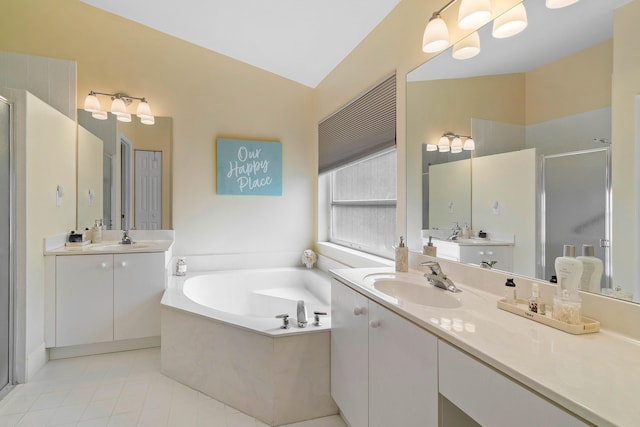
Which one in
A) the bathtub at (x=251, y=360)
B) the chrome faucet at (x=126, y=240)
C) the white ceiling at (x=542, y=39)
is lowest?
the bathtub at (x=251, y=360)

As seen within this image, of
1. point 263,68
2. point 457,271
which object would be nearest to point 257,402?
point 457,271

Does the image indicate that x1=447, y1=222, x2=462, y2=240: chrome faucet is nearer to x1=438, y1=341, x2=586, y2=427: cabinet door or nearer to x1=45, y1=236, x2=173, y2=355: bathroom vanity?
x1=438, y1=341, x2=586, y2=427: cabinet door

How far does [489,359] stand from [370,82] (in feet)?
7.05

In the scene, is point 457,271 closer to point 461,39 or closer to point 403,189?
point 403,189

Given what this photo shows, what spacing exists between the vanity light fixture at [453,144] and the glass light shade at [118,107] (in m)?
2.68

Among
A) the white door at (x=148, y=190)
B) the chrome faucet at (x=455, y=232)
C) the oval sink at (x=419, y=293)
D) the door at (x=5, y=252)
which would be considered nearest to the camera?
the oval sink at (x=419, y=293)

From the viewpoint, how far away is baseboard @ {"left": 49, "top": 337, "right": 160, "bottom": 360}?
8.51 feet

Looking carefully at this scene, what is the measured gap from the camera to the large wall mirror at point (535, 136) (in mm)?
1081

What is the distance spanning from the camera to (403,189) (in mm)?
2150

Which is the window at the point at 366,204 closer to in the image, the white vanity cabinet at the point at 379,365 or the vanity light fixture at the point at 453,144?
the vanity light fixture at the point at 453,144

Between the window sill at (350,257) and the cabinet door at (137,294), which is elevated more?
the window sill at (350,257)

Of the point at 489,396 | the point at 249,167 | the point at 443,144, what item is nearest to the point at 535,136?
the point at 443,144

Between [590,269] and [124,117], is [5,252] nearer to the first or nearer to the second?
[124,117]

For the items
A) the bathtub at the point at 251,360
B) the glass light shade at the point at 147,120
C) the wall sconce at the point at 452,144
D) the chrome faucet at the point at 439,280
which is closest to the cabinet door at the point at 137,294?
the bathtub at the point at 251,360
